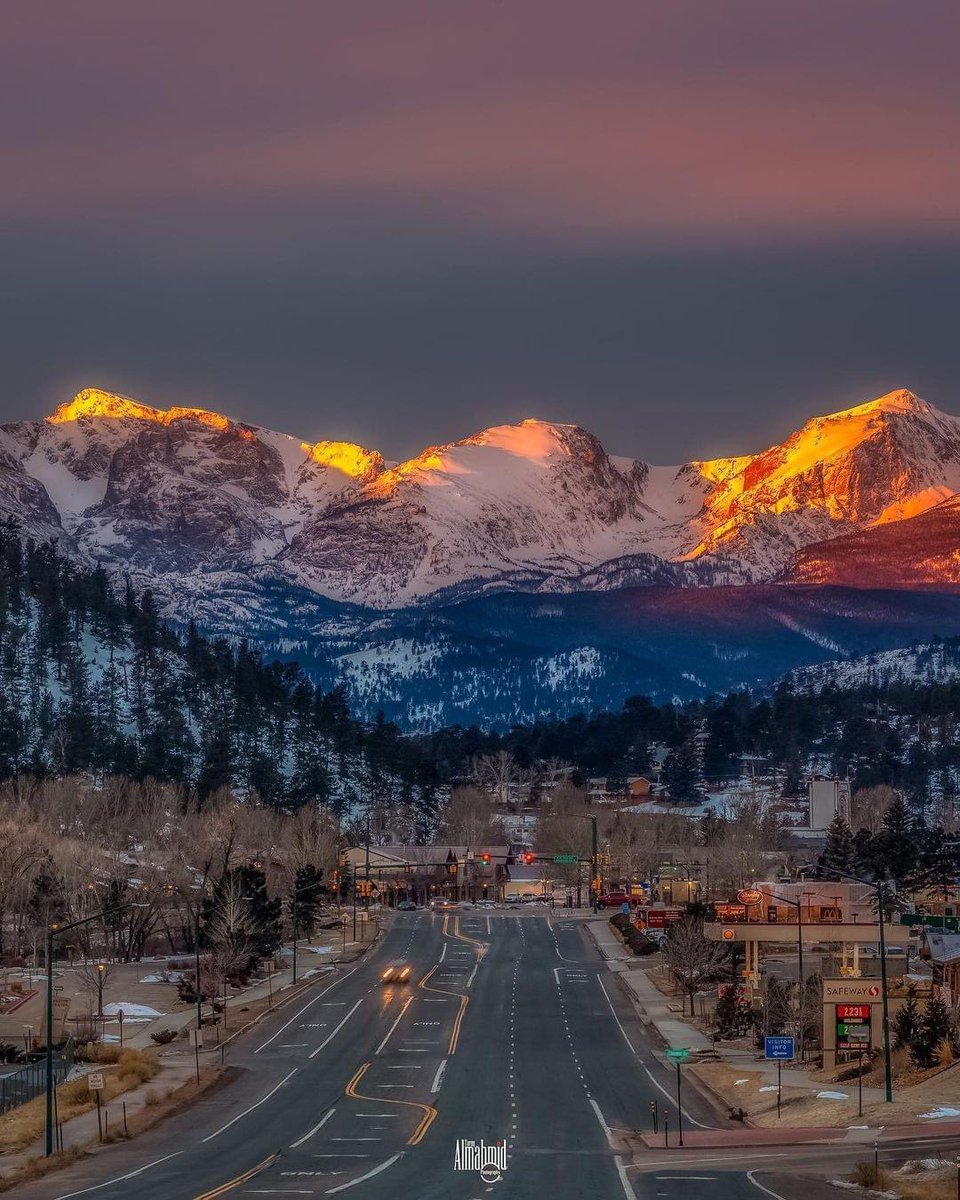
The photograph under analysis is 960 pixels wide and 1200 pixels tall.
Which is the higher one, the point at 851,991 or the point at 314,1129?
the point at 851,991

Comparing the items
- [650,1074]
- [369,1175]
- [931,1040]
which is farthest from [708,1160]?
[650,1074]

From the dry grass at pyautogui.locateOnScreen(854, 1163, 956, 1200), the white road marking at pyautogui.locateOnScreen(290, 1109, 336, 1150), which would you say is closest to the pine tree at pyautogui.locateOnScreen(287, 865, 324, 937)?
the white road marking at pyautogui.locateOnScreen(290, 1109, 336, 1150)

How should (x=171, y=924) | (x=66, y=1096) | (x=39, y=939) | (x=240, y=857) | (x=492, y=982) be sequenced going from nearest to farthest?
(x=66, y=1096) < (x=492, y=982) < (x=39, y=939) < (x=171, y=924) < (x=240, y=857)

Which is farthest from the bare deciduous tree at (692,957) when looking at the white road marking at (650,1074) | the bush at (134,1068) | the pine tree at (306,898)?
the pine tree at (306,898)

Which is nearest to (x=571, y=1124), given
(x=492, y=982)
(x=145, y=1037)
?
(x=145, y=1037)

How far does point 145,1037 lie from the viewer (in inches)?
4092

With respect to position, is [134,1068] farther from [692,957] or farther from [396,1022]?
[692,957]

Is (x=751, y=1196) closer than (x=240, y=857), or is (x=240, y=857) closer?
(x=751, y=1196)

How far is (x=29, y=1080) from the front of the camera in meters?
86.8

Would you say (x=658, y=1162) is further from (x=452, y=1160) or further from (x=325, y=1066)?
(x=325, y=1066)

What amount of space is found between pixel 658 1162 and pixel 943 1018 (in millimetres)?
22721

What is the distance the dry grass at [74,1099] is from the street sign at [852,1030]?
28726mm

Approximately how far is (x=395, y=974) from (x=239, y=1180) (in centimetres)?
7121

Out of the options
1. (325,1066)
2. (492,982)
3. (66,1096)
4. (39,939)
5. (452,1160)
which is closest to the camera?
(452,1160)
